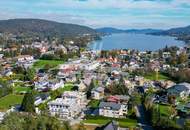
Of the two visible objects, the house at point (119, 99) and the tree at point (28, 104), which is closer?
the tree at point (28, 104)

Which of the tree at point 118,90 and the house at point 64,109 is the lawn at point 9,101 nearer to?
the house at point 64,109

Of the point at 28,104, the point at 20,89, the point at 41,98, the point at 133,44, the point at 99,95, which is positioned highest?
the point at 28,104

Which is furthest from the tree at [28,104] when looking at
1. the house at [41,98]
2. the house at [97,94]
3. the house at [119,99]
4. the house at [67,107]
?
the house at [97,94]

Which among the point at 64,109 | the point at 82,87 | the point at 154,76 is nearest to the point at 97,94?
the point at 82,87

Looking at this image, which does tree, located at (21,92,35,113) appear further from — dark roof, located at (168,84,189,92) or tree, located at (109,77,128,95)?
dark roof, located at (168,84,189,92)

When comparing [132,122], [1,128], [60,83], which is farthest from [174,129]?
[60,83]

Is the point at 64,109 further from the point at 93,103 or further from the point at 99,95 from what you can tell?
the point at 99,95

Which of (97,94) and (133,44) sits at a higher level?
(97,94)
